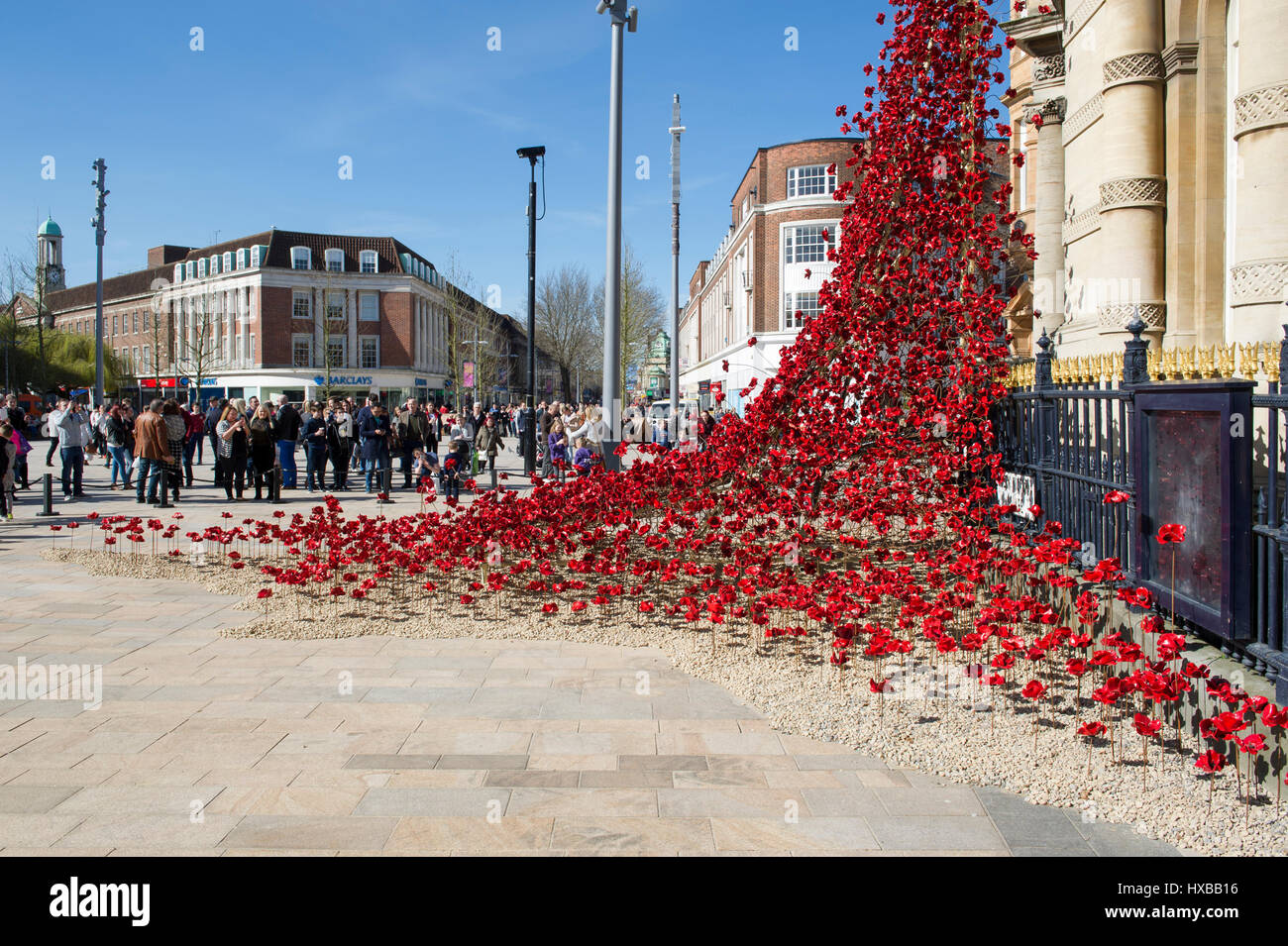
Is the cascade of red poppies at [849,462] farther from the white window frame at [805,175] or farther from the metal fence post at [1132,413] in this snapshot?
the white window frame at [805,175]

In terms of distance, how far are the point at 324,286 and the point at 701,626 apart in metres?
69.3

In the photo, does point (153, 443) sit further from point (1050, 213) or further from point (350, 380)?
point (350, 380)

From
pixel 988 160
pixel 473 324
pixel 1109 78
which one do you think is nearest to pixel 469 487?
pixel 988 160

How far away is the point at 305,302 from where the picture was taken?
70.3 m

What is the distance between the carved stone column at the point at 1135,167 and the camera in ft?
27.6

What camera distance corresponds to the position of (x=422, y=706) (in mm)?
5586

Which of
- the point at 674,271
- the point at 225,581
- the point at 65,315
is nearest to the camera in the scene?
the point at 225,581

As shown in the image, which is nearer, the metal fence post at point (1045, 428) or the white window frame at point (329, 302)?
the metal fence post at point (1045, 428)

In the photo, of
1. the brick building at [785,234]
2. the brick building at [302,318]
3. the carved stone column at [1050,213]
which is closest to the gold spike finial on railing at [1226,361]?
the carved stone column at [1050,213]

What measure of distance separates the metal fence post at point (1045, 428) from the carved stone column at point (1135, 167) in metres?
1.23

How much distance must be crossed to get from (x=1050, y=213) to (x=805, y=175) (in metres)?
35.3

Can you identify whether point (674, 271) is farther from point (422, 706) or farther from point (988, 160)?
point (422, 706)

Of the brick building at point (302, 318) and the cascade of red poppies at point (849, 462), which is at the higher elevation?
the brick building at point (302, 318)

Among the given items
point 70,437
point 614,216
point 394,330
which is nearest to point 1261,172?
point 614,216
